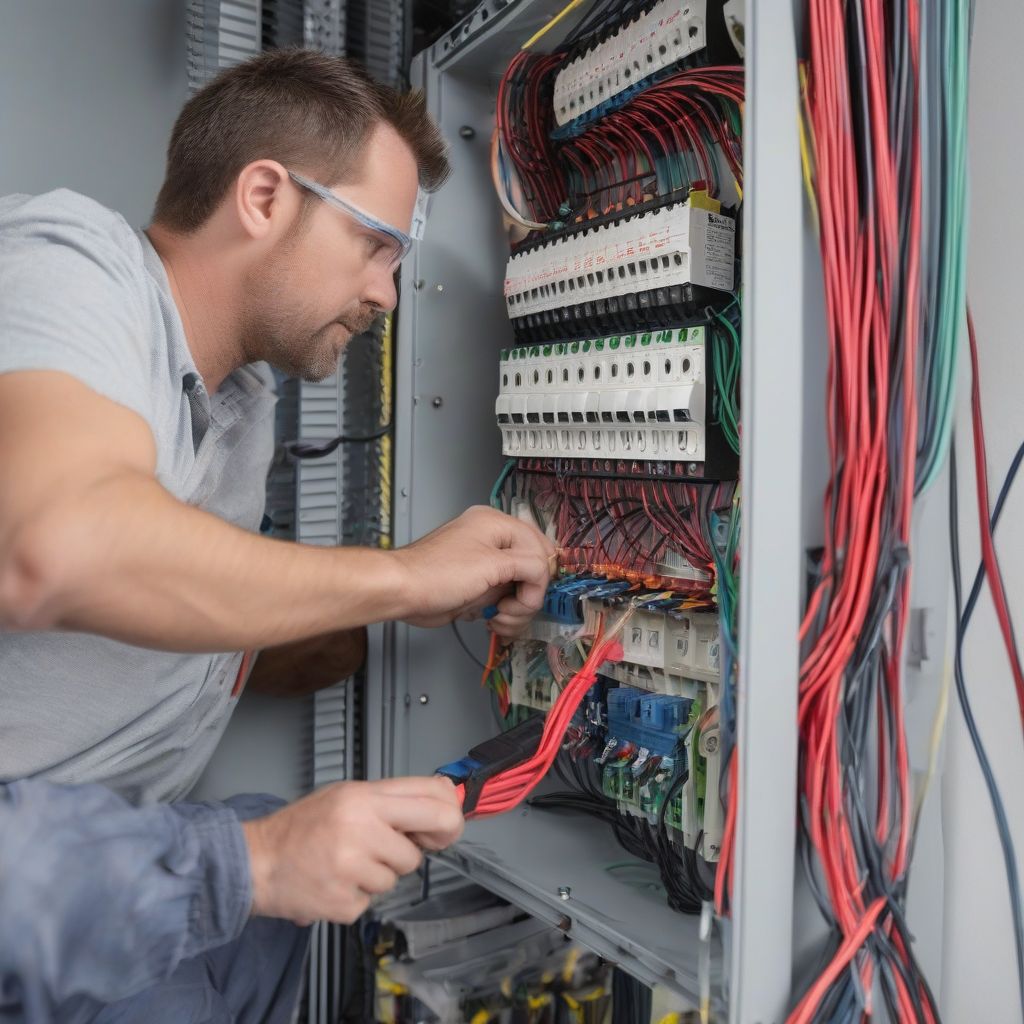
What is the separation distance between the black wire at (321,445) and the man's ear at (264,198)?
19.5 inches

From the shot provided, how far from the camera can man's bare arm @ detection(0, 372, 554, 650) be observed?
74 centimetres

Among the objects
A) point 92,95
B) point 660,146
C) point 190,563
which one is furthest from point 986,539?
point 92,95

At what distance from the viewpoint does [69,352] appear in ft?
2.72

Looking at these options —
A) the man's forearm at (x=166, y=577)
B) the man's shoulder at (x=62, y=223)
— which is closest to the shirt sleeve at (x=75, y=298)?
the man's shoulder at (x=62, y=223)

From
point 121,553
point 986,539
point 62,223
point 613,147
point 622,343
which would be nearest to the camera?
point 121,553

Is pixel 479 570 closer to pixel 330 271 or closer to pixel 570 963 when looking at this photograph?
pixel 330 271

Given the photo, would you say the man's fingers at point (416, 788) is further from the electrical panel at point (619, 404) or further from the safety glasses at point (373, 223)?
the safety glasses at point (373, 223)

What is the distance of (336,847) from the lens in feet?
2.79

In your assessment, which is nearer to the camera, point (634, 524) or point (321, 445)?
point (634, 524)

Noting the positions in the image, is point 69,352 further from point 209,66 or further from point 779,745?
point 209,66

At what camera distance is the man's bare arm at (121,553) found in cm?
74

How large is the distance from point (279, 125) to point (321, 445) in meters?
0.58

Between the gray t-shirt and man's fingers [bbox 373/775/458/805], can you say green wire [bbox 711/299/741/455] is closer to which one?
man's fingers [bbox 373/775/458/805]

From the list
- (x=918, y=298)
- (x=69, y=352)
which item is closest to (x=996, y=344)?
(x=918, y=298)
